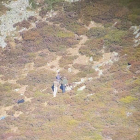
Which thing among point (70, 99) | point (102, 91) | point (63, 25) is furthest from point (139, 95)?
point (63, 25)

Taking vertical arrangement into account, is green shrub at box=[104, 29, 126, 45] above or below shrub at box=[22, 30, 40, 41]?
below

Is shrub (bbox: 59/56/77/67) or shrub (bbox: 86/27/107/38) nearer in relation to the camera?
shrub (bbox: 59/56/77/67)

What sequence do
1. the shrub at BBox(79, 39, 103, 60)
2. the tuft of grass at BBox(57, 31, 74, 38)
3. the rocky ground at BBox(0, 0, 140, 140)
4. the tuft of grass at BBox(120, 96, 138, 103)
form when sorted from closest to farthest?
the rocky ground at BBox(0, 0, 140, 140) → the tuft of grass at BBox(120, 96, 138, 103) → the shrub at BBox(79, 39, 103, 60) → the tuft of grass at BBox(57, 31, 74, 38)

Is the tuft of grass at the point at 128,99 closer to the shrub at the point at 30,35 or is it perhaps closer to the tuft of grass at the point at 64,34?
the tuft of grass at the point at 64,34

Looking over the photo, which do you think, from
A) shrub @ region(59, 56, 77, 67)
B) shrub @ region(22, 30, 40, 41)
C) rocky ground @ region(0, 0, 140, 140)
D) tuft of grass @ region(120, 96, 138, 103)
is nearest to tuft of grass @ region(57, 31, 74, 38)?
rocky ground @ region(0, 0, 140, 140)

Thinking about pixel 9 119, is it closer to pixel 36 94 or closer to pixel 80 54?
pixel 36 94

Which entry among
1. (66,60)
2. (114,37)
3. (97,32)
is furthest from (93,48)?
(66,60)

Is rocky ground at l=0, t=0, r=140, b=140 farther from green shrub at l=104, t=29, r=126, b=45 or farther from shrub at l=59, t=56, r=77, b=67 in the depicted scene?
shrub at l=59, t=56, r=77, b=67

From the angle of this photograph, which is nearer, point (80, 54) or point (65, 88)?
point (65, 88)

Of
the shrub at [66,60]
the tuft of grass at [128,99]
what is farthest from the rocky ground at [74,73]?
the shrub at [66,60]
